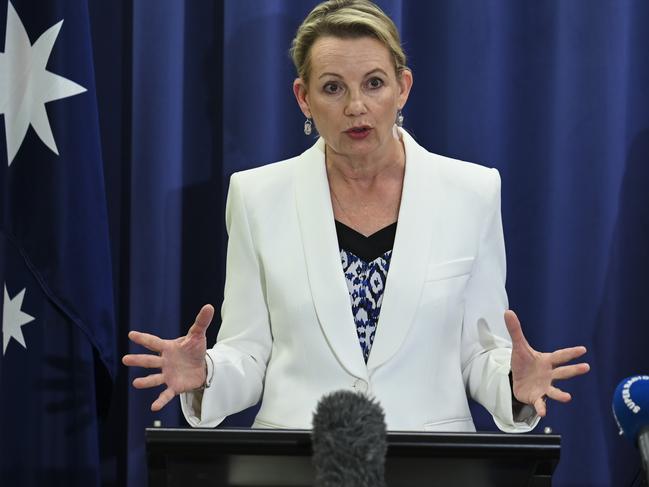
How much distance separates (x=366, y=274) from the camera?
207cm

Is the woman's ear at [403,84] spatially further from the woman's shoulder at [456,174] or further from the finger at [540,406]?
the finger at [540,406]

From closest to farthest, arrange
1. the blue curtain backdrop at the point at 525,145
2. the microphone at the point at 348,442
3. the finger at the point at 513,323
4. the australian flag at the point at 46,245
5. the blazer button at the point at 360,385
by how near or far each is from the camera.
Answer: the microphone at the point at 348,442, the finger at the point at 513,323, the blazer button at the point at 360,385, the australian flag at the point at 46,245, the blue curtain backdrop at the point at 525,145

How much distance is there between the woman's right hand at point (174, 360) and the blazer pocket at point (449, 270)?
0.56m

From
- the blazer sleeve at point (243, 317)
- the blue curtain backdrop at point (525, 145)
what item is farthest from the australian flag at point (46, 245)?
the blazer sleeve at point (243, 317)

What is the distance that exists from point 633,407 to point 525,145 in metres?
1.63

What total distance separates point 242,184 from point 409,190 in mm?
391

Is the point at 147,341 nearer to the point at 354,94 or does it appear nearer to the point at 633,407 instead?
the point at 354,94

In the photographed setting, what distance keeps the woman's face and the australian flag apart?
0.65 meters

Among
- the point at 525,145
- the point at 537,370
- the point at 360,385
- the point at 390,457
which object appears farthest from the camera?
the point at 525,145

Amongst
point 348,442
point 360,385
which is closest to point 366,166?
point 360,385

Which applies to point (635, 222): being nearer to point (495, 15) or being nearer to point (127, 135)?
point (495, 15)

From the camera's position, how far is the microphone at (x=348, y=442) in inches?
34.4

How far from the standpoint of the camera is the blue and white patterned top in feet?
6.74

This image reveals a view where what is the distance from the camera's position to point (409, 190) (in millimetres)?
2123
